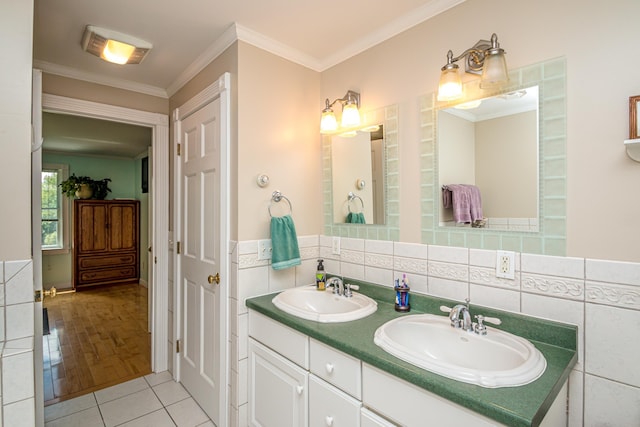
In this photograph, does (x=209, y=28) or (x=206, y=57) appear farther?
(x=206, y=57)

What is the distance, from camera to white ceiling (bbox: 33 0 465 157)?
62.3 inches

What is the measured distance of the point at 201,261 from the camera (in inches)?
85.7

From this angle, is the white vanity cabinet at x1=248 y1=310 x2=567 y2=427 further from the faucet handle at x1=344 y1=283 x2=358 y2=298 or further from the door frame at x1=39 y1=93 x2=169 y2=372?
the door frame at x1=39 y1=93 x2=169 y2=372

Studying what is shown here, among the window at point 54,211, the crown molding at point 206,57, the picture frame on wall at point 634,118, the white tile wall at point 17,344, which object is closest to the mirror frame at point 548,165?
the picture frame on wall at point 634,118

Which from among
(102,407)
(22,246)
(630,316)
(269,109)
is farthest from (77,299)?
(630,316)

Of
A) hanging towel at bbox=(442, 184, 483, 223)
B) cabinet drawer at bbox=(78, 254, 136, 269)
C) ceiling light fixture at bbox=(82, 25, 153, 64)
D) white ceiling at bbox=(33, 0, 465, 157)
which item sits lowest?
cabinet drawer at bbox=(78, 254, 136, 269)

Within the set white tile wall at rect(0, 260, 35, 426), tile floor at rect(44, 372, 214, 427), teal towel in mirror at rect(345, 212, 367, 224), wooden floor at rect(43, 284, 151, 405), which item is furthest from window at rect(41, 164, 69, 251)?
teal towel in mirror at rect(345, 212, 367, 224)

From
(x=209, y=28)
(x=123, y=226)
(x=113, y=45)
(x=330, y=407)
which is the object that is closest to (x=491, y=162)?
(x=330, y=407)

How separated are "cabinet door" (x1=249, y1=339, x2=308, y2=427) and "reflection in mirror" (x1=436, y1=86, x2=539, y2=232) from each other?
104 centimetres

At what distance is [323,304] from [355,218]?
0.56 m

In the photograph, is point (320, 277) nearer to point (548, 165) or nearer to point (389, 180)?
point (389, 180)

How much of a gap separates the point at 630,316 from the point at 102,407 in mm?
2932

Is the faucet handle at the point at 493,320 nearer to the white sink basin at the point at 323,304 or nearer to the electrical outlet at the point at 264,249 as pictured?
the white sink basin at the point at 323,304

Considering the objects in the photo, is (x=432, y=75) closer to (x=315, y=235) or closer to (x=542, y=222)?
(x=542, y=222)
